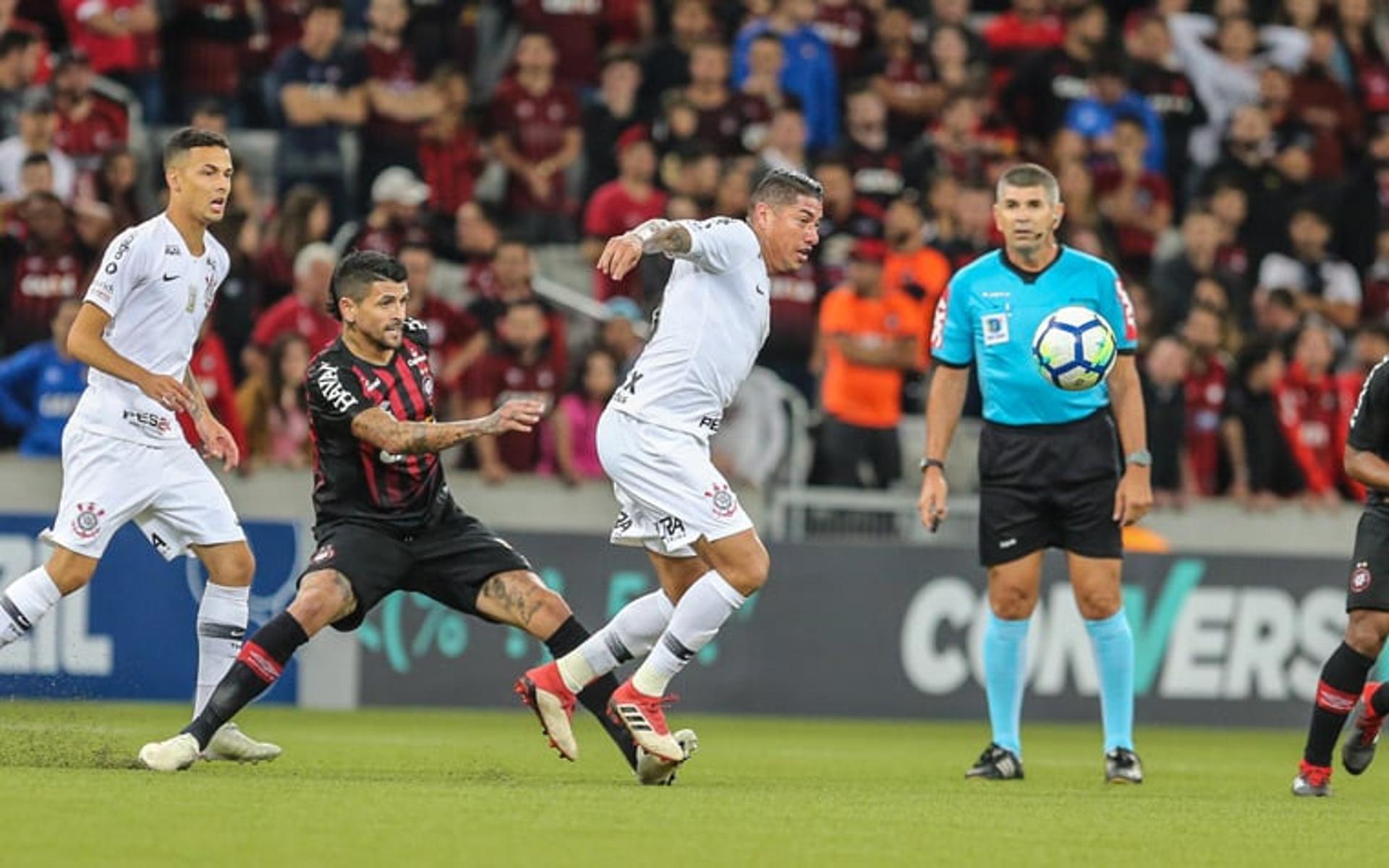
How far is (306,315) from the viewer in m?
17.0

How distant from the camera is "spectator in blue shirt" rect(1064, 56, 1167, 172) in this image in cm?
2164

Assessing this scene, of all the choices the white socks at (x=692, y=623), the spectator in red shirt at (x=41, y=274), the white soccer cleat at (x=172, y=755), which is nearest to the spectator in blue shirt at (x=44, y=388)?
the spectator in red shirt at (x=41, y=274)

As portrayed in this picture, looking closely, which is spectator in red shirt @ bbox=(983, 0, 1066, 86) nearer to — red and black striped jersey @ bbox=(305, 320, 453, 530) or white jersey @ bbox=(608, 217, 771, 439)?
white jersey @ bbox=(608, 217, 771, 439)

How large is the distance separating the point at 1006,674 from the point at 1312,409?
8472 mm

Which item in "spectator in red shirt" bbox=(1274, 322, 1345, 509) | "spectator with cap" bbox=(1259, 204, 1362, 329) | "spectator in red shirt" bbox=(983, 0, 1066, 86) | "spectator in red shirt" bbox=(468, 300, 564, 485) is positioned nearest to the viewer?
"spectator in red shirt" bbox=(468, 300, 564, 485)

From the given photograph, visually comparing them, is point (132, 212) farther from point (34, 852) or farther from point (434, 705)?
point (34, 852)

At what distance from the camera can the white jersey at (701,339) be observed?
33.6ft

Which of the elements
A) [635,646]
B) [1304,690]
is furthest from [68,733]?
[1304,690]

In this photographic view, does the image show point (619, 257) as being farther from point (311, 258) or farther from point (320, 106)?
point (320, 106)

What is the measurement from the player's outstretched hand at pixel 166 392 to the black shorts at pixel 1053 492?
141 inches

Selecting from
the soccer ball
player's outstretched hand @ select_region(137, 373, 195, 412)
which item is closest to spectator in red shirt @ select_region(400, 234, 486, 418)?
the soccer ball

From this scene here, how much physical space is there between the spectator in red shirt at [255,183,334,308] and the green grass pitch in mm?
4857

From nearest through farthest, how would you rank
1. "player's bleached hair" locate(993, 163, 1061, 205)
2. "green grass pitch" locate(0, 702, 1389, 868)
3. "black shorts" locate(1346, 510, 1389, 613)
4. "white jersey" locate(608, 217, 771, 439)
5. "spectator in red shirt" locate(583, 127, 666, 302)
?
"green grass pitch" locate(0, 702, 1389, 868), "white jersey" locate(608, 217, 771, 439), "black shorts" locate(1346, 510, 1389, 613), "player's bleached hair" locate(993, 163, 1061, 205), "spectator in red shirt" locate(583, 127, 666, 302)

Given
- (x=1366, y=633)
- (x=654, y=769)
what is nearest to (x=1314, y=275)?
(x=1366, y=633)
